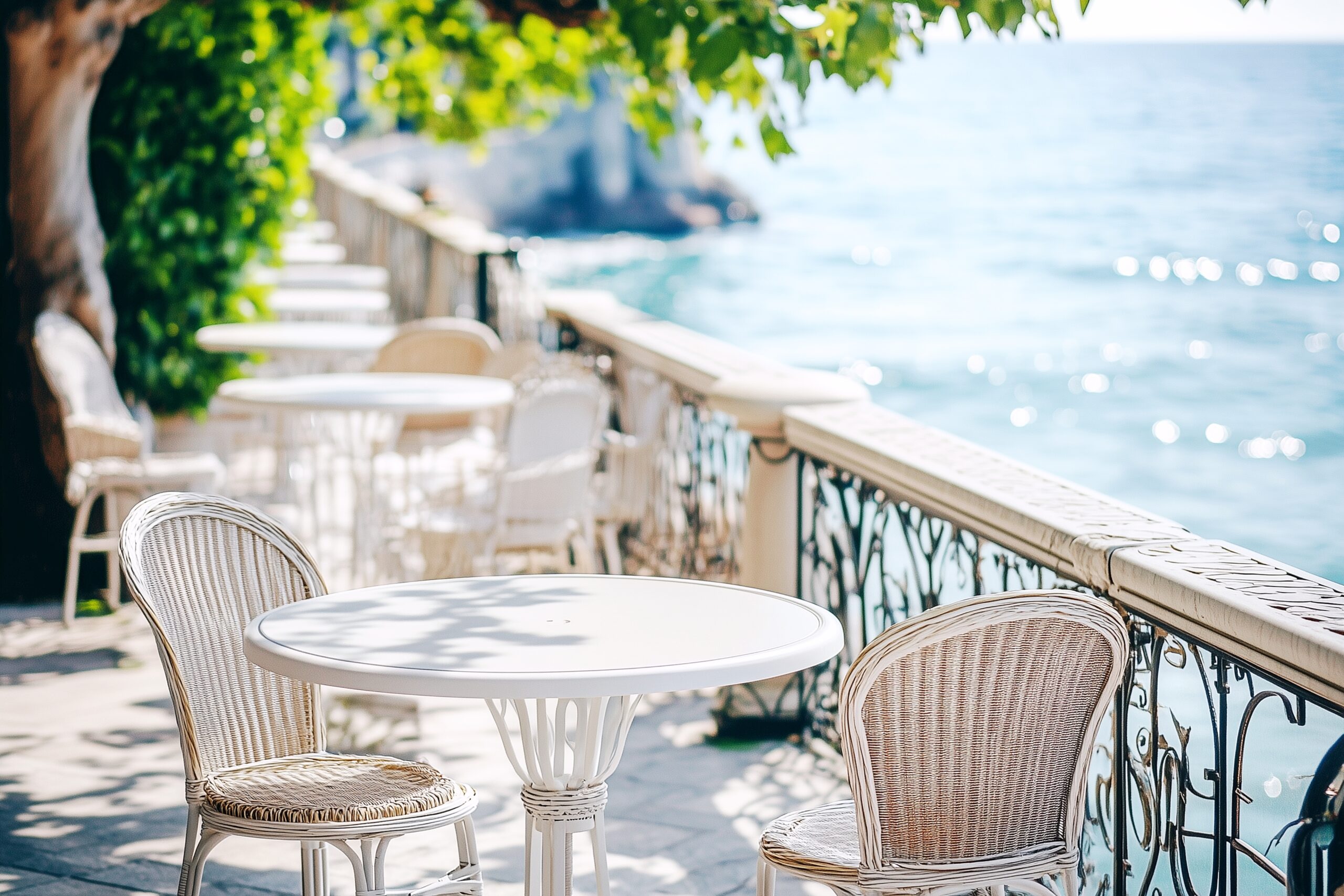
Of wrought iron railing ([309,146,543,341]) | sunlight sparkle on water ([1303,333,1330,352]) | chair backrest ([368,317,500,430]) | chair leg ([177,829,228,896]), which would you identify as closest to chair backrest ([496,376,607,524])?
chair backrest ([368,317,500,430])

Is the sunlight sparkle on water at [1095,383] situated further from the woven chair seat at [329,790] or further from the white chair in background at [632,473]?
the woven chair seat at [329,790]

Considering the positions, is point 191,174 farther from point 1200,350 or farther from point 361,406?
point 1200,350

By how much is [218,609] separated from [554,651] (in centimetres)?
100

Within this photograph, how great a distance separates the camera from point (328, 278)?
1234 centimetres

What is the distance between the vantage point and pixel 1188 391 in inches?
1859

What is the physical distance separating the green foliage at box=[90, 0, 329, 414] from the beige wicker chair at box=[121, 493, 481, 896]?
487 centimetres

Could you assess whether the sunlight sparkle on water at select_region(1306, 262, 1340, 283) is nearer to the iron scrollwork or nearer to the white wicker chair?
the iron scrollwork

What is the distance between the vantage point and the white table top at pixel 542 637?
2562 millimetres

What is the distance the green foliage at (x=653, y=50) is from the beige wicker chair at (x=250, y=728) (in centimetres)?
196

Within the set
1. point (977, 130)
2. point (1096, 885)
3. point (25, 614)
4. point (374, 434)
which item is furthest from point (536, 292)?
point (977, 130)

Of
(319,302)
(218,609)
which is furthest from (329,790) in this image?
(319,302)

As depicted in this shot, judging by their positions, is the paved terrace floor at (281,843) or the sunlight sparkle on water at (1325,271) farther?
the sunlight sparkle on water at (1325,271)

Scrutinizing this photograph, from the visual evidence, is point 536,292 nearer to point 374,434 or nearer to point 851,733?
point 374,434

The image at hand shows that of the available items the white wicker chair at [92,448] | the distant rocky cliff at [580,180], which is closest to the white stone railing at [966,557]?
the white wicker chair at [92,448]
